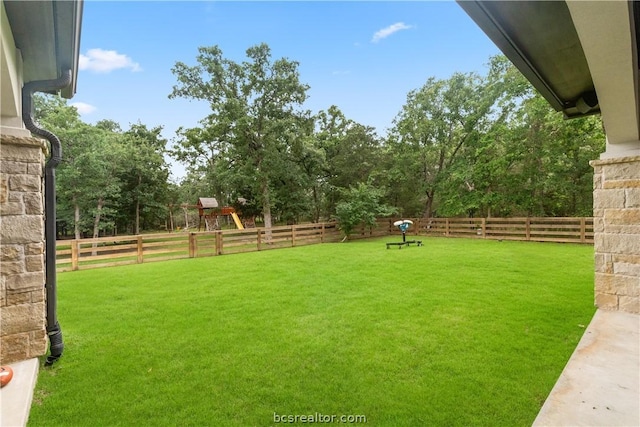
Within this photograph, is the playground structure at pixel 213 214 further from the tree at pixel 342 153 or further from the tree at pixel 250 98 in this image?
the tree at pixel 342 153

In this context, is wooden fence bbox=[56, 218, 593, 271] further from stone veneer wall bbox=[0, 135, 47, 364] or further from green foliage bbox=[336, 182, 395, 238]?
stone veneer wall bbox=[0, 135, 47, 364]

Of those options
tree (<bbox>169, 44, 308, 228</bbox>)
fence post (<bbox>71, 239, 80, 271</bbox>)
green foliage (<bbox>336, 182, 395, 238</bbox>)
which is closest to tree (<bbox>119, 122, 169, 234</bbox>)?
tree (<bbox>169, 44, 308, 228</bbox>)

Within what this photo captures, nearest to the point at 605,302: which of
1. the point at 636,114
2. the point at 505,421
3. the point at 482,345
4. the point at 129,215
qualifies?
the point at 482,345

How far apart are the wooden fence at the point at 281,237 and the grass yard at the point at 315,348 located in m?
2.11

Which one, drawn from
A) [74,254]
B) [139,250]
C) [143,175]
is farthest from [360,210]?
[143,175]

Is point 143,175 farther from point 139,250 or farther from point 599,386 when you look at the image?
point 599,386

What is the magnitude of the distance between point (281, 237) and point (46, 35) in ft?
30.0

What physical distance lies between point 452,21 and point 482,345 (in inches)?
159

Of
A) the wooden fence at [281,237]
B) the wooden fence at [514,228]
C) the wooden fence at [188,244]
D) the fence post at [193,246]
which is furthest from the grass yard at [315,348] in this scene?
the wooden fence at [514,228]

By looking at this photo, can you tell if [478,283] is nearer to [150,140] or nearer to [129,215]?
[129,215]

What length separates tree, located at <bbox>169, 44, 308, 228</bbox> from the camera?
12.0 metres

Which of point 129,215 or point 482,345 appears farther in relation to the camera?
point 129,215

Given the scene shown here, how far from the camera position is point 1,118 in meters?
2.20

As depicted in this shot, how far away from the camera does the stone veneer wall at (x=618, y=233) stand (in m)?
2.96
